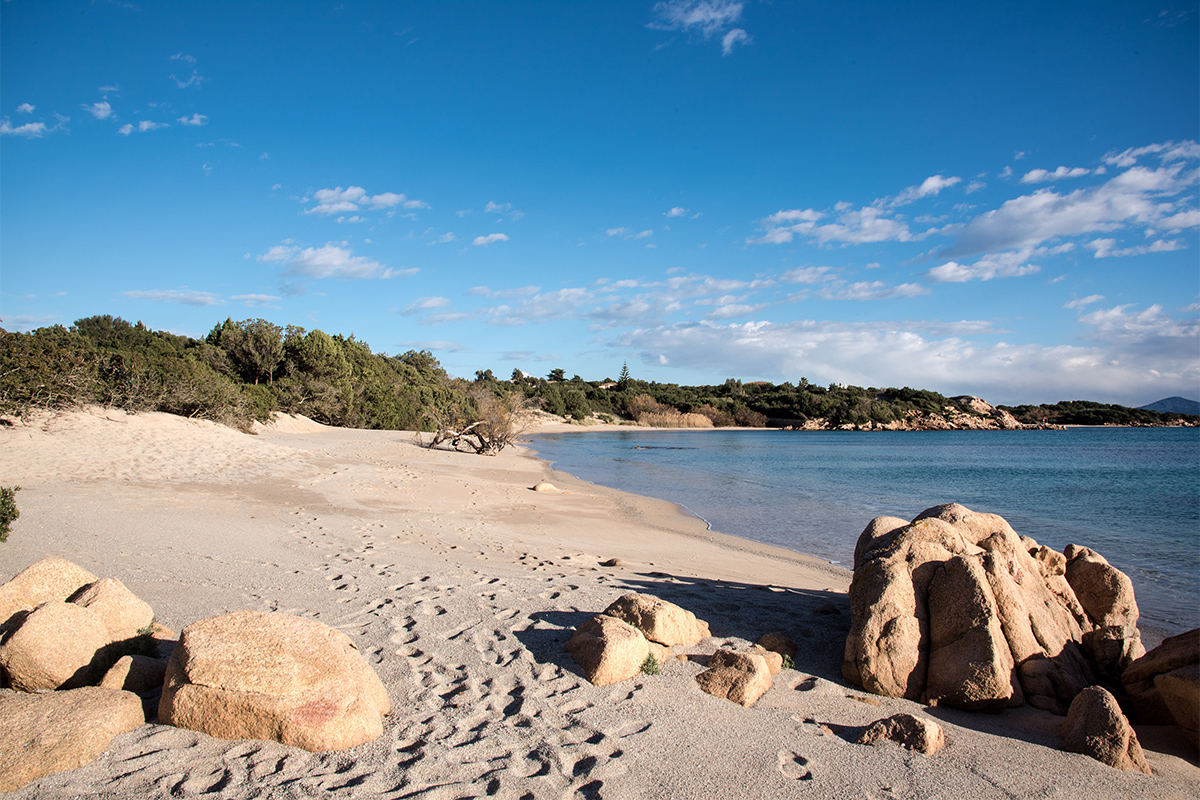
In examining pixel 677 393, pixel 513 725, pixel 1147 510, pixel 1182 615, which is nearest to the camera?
pixel 513 725

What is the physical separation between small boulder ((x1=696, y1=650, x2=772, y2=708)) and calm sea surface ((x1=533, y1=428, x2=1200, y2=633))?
629cm

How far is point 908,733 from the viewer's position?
148 inches

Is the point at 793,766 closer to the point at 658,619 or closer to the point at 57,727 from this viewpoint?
the point at 658,619

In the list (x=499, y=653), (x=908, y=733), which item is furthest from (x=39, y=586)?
(x=908, y=733)

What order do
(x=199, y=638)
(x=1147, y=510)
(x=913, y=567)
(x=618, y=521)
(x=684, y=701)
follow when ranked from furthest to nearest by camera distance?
(x=1147, y=510) → (x=618, y=521) → (x=913, y=567) → (x=684, y=701) → (x=199, y=638)

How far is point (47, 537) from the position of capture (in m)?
7.36

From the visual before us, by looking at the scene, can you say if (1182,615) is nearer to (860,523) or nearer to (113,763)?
(860,523)

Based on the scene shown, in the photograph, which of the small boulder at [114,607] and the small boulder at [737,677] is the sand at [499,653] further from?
the small boulder at [114,607]

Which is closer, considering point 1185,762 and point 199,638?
point 199,638

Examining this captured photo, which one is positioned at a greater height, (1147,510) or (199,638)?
(199,638)

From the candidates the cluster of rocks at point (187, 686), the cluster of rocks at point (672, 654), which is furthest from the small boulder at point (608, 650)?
the cluster of rocks at point (187, 686)

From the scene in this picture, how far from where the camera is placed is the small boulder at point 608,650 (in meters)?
4.39

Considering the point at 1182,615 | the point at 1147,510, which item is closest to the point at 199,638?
the point at 1182,615

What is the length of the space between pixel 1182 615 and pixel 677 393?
3468 inches
